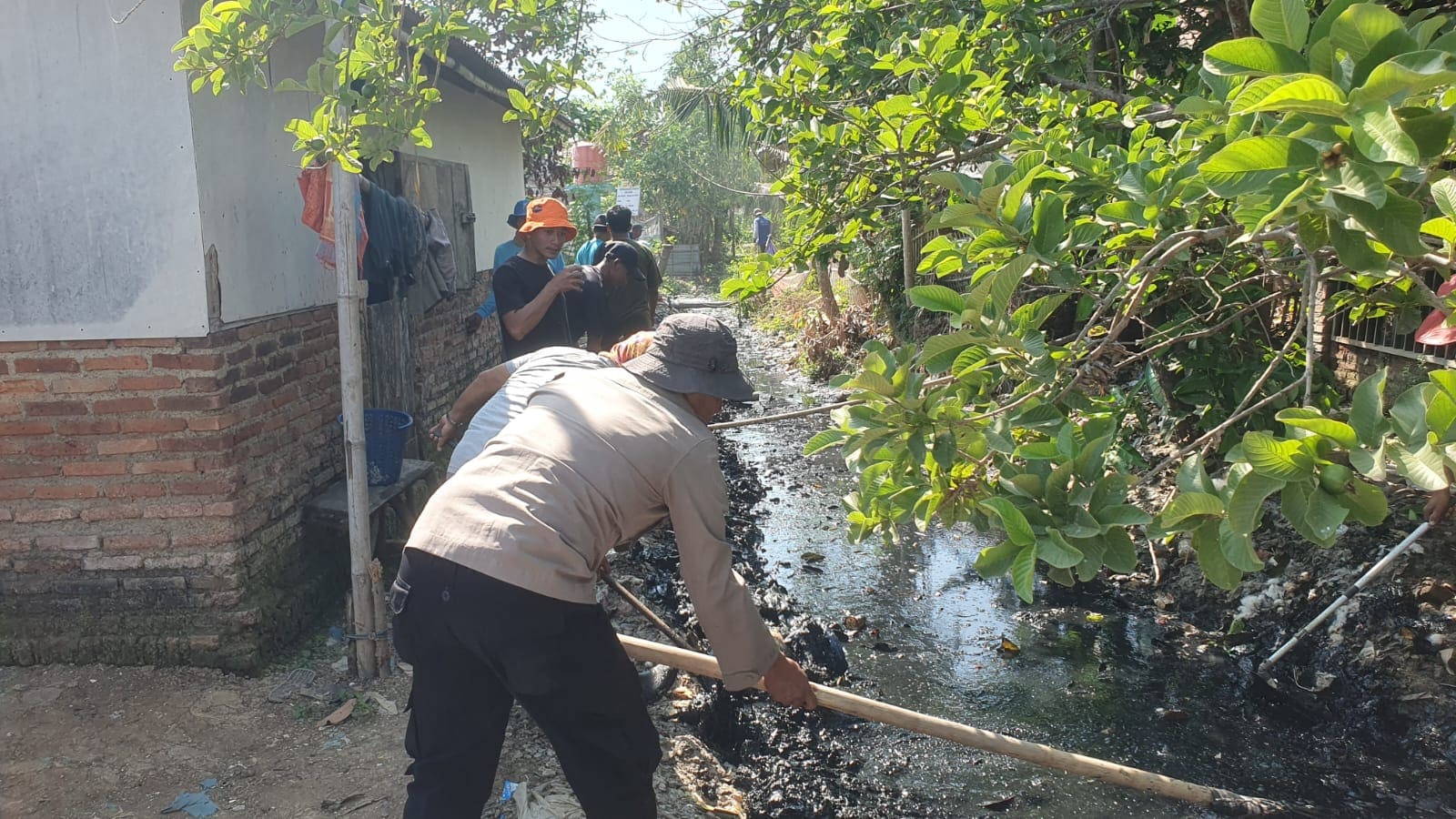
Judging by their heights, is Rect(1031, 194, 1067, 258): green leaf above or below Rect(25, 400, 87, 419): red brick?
above

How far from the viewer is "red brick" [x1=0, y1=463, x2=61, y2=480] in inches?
153

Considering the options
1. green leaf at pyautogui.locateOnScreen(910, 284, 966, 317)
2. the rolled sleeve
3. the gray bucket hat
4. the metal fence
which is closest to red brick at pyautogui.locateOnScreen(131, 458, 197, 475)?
the gray bucket hat

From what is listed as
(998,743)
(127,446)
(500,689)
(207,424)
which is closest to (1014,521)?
(998,743)

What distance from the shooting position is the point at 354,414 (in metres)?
3.96

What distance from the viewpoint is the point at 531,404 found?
268cm

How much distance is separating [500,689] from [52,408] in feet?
8.42

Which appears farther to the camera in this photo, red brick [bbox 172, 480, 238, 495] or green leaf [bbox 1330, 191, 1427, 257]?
red brick [bbox 172, 480, 238, 495]

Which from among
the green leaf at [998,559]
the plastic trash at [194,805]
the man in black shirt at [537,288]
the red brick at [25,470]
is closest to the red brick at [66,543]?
the red brick at [25,470]

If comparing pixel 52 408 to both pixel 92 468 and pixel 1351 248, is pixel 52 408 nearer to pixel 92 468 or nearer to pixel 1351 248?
pixel 92 468

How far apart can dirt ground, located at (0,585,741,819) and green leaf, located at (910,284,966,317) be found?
1.99 meters

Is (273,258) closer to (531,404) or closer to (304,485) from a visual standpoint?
(304,485)

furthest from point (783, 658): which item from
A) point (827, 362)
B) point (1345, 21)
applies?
point (827, 362)

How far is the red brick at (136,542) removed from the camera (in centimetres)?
393

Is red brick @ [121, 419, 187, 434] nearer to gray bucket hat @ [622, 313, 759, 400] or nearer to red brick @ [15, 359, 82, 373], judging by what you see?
red brick @ [15, 359, 82, 373]
